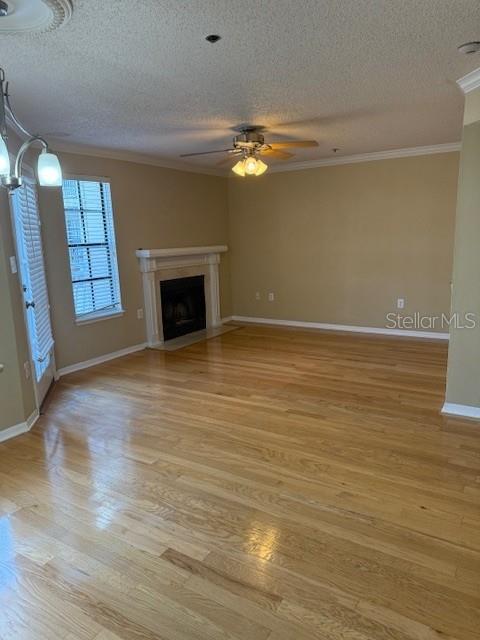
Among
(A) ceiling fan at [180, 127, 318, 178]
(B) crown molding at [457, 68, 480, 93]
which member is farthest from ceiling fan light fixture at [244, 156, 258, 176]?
(B) crown molding at [457, 68, 480, 93]

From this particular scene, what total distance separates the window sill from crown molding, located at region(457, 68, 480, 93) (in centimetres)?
422

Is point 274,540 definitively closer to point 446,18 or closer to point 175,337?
point 446,18

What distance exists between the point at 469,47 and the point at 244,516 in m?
2.87

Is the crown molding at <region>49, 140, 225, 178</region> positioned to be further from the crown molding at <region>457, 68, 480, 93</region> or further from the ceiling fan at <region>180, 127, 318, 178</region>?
the crown molding at <region>457, 68, 480, 93</region>

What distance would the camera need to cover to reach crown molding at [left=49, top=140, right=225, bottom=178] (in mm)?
4590

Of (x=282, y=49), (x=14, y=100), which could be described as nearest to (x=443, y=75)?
(x=282, y=49)

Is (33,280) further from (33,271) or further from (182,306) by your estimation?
(182,306)

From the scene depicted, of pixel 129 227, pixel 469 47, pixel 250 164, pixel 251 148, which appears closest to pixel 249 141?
pixel 251 148

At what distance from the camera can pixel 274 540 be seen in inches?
80.6

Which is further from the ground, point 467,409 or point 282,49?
point 282,49

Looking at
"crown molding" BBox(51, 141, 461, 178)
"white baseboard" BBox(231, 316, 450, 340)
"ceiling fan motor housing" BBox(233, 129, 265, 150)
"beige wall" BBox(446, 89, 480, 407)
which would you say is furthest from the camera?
"white baseboard" BBox(231, 316, 450, 340)

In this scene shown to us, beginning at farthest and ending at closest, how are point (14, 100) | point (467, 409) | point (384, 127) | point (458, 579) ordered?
point (384, 127)
point (467, 409)
point (14, 100)
point (458, 579)

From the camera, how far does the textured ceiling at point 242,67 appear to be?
1963 mm

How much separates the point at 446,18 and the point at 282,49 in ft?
2.67
